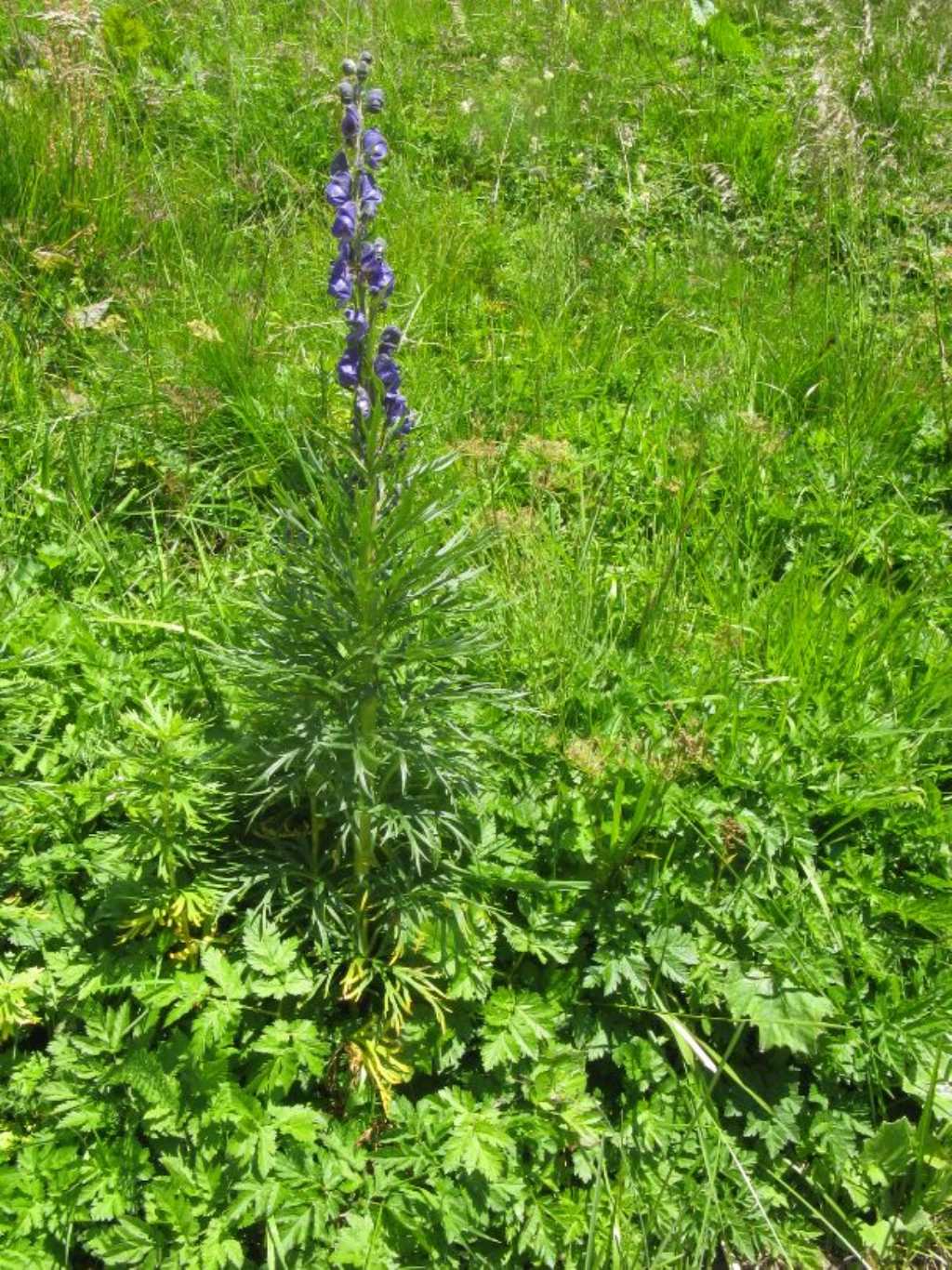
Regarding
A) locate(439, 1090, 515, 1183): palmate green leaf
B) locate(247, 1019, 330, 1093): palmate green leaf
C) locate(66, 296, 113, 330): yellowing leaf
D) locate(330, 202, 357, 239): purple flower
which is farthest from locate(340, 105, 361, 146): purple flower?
locate(66, 296, 113, 330): yellowing leaf

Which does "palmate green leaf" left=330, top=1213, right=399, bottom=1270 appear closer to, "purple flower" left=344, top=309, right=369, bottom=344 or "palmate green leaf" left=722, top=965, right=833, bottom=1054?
Answer: "palmate green leaf" left=722, top=965, right=833, bottom=1054

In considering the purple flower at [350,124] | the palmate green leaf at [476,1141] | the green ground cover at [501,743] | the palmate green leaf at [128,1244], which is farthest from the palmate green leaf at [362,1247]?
the purple flower at [350,124]

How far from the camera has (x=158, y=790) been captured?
209cm

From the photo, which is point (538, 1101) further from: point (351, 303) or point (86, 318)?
point (86, 318)

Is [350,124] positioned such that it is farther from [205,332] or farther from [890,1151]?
[890,1151]

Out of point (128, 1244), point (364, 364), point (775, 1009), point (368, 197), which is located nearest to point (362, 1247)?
point (128, 1244)

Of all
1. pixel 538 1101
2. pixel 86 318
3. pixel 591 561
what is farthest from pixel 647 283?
pixel 538 1101

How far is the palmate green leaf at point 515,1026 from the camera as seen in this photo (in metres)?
2.03

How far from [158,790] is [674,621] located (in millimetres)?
1348

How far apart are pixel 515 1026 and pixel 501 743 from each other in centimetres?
62

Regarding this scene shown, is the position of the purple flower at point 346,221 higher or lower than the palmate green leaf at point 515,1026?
higher

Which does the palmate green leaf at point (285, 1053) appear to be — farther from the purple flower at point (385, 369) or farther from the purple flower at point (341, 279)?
the purple flower at point (341, 279)

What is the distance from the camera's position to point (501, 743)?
2406mm

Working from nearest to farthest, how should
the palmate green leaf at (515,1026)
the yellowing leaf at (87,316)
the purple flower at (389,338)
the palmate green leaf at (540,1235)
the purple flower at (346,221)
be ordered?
the purple flower at (346,221) → the purple flower at (389,338) → the palmate green leaf at (540,1235) → the palmate green leaf at (515,1026) → the yellowing leaf at (87,316)
